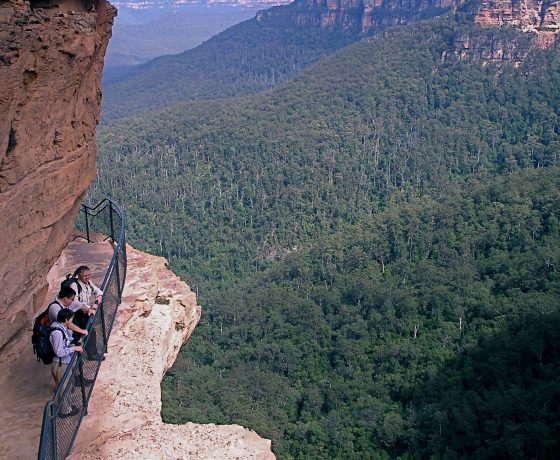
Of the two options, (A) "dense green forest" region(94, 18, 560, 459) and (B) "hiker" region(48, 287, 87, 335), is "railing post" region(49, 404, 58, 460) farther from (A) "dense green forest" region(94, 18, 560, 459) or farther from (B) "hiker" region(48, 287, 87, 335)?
(A) "dense green forest" region(94, 18, 560, 459)

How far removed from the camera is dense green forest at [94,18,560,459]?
31.4 m

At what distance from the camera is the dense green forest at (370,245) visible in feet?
103

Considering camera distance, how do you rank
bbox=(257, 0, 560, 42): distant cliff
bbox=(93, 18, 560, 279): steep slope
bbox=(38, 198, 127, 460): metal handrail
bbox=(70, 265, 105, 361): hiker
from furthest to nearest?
bbox=(257, 0, 560, 42): distant cliff
bbox=(93, 18, 560, 279): steep slope
bbox=(70, 265, 105, 361): hiker
bbox=(38, 198, 127, 460): metal handrail

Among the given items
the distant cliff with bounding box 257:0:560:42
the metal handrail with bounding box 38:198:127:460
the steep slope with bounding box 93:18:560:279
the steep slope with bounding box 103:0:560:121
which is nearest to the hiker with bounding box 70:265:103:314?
the metal handrail with bounding box 38:198:127:460

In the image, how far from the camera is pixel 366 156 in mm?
83375

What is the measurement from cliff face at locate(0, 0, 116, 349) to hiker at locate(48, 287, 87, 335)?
0.53 m

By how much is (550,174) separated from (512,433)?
1233 inches

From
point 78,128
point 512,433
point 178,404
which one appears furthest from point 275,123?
point 78,128

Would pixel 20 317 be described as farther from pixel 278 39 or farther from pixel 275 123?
pixel 278 39

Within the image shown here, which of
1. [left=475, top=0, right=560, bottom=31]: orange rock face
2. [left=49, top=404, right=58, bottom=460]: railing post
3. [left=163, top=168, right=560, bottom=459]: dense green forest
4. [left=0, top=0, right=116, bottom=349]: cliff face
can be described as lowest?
[left=163, top=168, right=560, bottom=459]: dense green forest

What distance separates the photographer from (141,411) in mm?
9133

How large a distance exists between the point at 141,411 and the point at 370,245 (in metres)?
43.7

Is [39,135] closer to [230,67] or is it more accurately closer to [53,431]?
[53,431]

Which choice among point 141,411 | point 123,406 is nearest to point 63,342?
point 123,406
